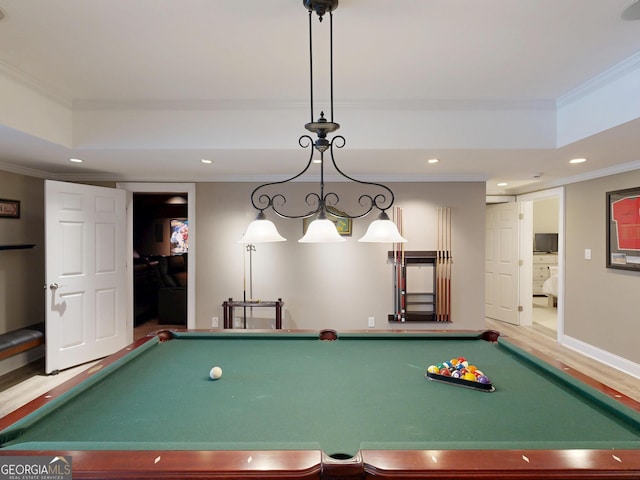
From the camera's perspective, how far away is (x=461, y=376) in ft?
4.66

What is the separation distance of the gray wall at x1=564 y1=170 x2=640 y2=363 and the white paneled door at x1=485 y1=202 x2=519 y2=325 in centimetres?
91

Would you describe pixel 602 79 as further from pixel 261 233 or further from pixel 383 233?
pixel 261 233

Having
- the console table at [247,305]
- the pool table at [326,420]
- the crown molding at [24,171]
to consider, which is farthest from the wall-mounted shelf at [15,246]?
the pool table at [326,420]

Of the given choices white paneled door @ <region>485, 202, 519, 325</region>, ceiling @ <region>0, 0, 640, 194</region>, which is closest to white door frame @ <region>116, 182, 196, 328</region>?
ceiling @ <region>0, 0, 640, 194</region>

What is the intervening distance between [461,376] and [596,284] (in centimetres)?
351

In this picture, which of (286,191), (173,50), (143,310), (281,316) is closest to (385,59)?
(173,50)

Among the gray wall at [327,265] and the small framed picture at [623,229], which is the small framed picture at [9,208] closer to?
the gray wall at [327,265]

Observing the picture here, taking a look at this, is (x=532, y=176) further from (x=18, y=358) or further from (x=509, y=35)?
(x=18, y=358)

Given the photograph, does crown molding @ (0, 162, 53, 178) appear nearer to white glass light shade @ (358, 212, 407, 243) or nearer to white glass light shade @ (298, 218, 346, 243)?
white glass light shade @ (298, 218, 346, 243)

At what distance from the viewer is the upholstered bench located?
2992 millimetres

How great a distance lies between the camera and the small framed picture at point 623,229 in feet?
10.9

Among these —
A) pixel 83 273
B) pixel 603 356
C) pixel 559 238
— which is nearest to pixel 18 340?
pixel 83 273

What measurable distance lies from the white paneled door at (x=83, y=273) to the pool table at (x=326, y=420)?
2.30 metres

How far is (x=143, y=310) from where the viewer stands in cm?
542
